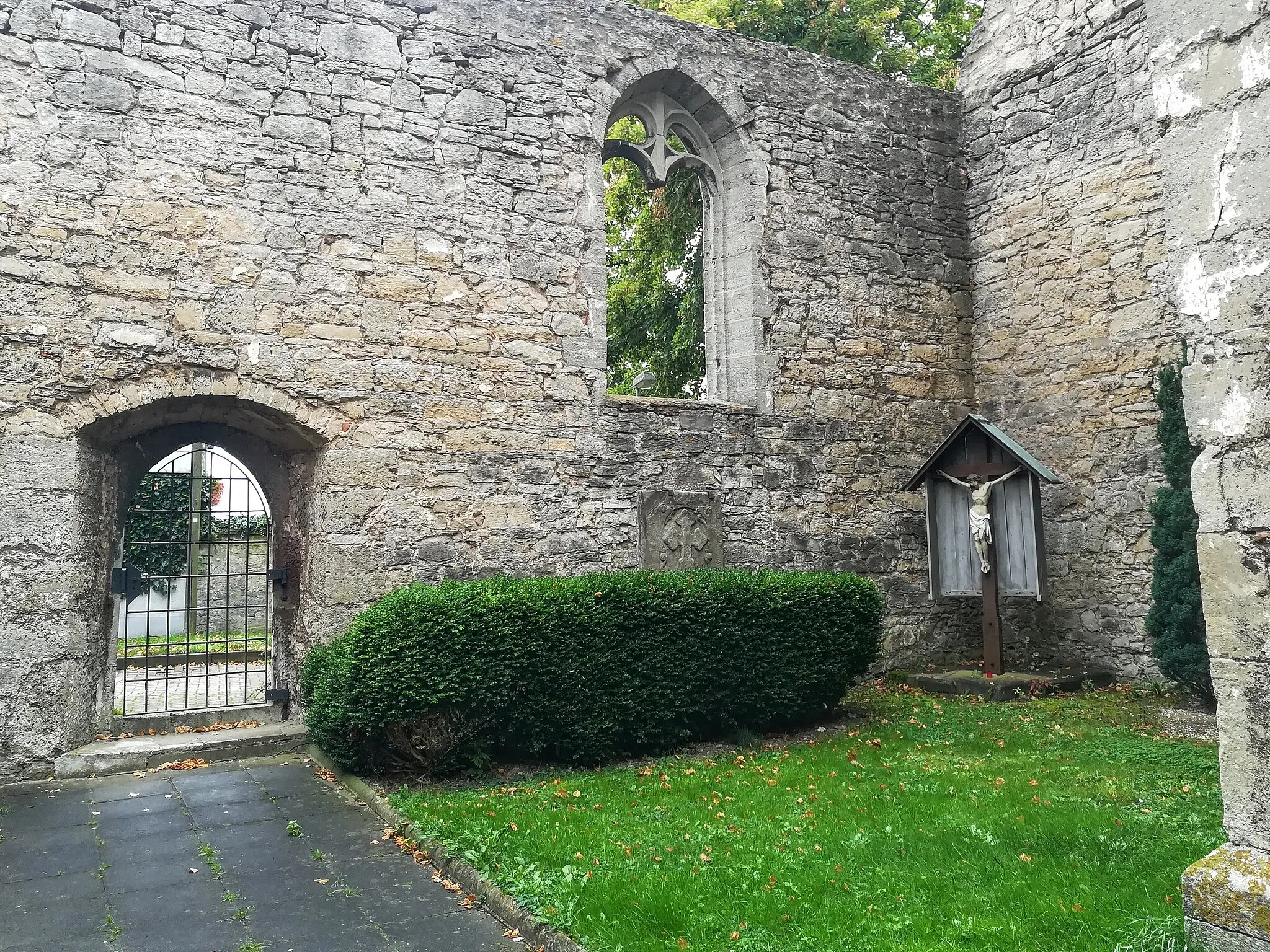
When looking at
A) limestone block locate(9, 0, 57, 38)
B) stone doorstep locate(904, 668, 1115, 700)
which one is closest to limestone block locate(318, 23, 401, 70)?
limestone block locate(9, 0, 57, 38)

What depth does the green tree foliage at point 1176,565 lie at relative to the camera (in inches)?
266

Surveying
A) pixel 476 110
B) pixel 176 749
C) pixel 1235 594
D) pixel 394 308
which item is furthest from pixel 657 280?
pixel 1235 594

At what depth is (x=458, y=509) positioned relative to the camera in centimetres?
677

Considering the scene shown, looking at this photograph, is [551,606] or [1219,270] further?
[551,606]

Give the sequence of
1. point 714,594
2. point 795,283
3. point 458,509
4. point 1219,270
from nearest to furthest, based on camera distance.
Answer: point 1219,270 → point 714,594 → point 458,509 → point 795,283

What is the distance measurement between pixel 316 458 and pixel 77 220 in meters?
2.00

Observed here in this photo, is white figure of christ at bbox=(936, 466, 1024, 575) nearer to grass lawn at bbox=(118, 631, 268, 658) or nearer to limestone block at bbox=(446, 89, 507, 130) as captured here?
limestone block at bbox=(446, 89, 507, 130)

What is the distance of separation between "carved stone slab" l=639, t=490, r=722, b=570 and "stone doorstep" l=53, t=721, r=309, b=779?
2777 mm

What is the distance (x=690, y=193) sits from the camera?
12.2 m

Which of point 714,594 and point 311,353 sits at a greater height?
point 311,353

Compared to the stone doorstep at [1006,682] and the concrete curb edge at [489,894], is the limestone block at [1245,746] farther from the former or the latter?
the stone doorstep at [1006,682]

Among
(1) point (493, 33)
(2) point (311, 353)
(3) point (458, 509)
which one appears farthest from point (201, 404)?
(1) point (493, 33)

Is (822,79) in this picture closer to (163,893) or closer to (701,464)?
(701,464)

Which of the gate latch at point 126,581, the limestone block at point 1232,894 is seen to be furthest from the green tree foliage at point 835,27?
the limestone block at point 1232,894
